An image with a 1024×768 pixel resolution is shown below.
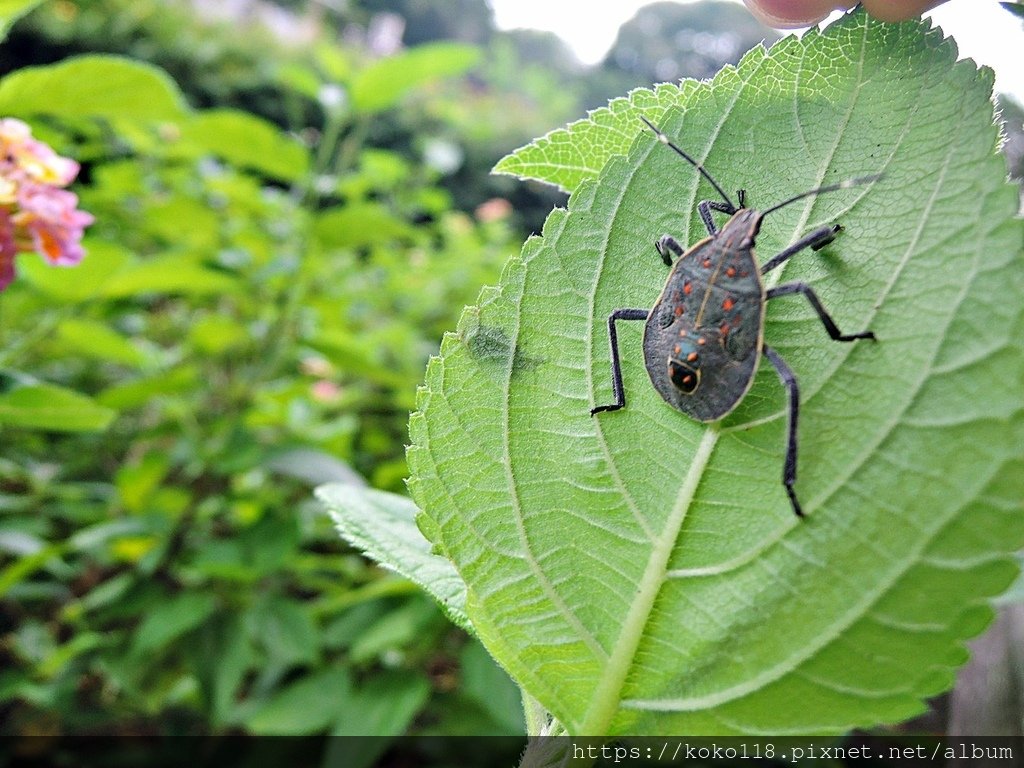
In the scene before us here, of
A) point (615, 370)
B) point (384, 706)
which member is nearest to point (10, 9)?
point (615, 370)

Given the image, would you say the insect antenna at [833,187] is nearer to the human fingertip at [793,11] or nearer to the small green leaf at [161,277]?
the human fingertip at [793,11]

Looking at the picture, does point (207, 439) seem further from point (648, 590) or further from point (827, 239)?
point (827, 239)

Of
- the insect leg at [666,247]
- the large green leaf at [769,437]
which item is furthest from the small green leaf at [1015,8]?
the insect leg at [666,247]

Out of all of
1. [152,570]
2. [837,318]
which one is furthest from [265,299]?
[837,318]

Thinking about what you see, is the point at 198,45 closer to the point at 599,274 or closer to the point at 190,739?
the point at 190,739

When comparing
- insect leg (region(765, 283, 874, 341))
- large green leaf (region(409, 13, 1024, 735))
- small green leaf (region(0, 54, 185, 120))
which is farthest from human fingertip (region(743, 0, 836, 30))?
small green leaf (region(0, 54, 185, 120))
